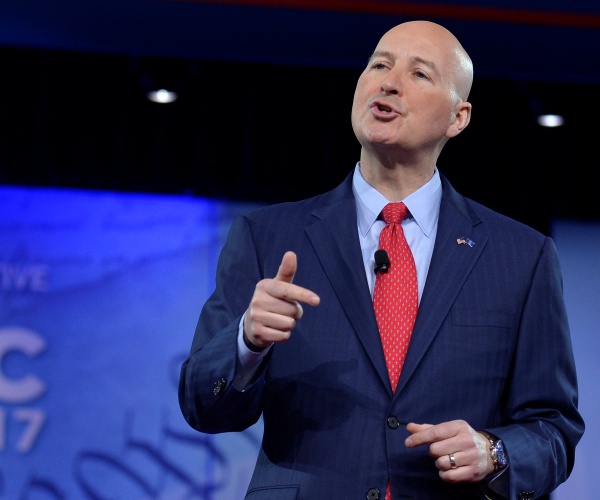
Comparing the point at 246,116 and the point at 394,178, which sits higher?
the point at 246,116

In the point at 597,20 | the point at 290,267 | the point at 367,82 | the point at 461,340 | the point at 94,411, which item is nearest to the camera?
the point at 290,267

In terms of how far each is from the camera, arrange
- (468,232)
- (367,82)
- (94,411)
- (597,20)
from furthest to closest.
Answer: (94,411) → (597,20) → (367,82) → (468,232)

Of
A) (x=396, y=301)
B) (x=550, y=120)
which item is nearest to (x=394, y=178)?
(x=396, y=301)

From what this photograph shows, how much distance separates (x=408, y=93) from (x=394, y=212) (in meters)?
0.26

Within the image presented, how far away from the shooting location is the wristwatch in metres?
1.53

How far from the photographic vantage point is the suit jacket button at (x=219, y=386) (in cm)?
154

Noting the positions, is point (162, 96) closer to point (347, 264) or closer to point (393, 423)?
point (347, 264)

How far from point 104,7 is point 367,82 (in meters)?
2.63

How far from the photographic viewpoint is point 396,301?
1692mm

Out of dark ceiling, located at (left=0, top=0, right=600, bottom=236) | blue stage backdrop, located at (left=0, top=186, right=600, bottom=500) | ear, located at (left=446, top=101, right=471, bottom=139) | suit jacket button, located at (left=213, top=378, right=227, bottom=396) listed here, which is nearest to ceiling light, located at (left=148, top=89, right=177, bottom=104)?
dark ceiling, located at (left=0, top=0, right=600, bottom=236)

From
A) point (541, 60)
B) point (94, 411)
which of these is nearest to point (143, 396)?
point (94, 411)

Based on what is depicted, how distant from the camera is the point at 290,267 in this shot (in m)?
1.46

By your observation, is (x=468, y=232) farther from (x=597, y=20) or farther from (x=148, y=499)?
(x=148, y=499)

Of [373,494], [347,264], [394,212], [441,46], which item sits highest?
[441,46]
